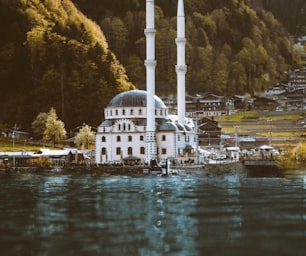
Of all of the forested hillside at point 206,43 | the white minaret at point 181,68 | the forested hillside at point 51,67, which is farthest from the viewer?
the forested hillside at point 206,43

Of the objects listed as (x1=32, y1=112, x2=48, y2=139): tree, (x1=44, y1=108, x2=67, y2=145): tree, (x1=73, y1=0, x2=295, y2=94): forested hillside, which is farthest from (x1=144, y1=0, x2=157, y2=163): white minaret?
(x1=73, y1=0, x2=295, y2=94): forested hillside

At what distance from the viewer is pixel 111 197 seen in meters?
43.4

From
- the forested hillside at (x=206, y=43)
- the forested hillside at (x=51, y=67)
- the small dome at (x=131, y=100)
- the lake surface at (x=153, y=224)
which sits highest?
the forested hillside at (x=206, y=43)

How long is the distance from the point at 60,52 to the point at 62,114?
1169cm

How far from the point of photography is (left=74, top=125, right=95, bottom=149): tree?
336ft

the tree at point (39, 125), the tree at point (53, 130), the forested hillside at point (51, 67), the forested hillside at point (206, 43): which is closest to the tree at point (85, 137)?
the tree at point (53, 130)

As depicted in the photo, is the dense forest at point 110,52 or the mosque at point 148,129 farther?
the dense forest at point 110,52

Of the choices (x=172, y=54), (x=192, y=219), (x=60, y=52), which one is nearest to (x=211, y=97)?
(x=172, y=54)

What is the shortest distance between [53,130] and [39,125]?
5.36m

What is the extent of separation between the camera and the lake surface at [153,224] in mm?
25062

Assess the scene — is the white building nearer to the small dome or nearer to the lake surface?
the small dome

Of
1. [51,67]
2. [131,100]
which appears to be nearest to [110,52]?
[51,67]

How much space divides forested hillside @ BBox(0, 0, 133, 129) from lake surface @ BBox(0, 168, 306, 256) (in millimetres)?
69426

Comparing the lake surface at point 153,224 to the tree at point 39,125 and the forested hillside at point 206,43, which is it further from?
the forested hillside at point 206,43
